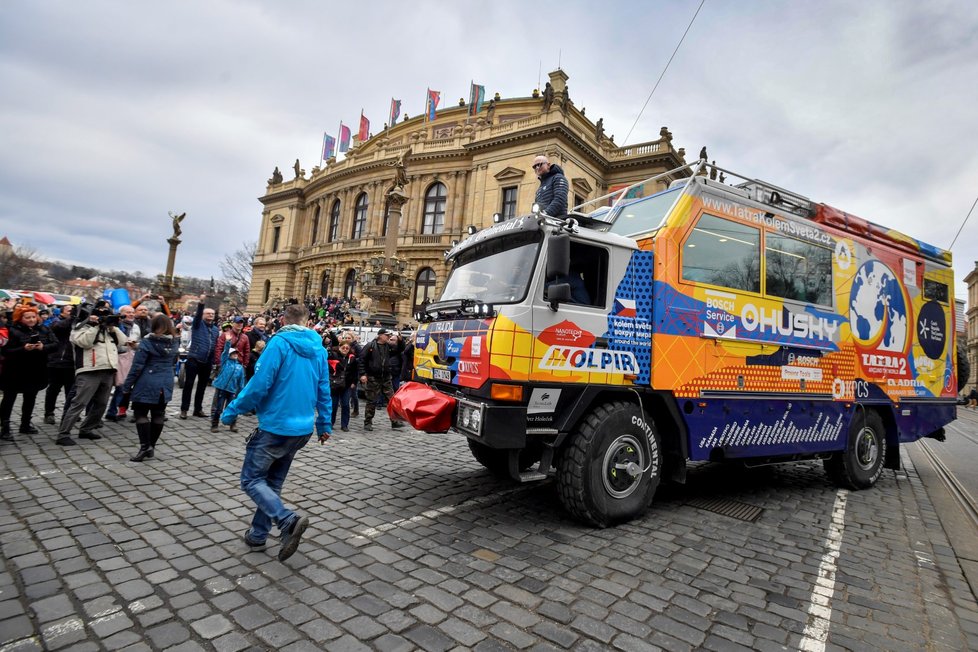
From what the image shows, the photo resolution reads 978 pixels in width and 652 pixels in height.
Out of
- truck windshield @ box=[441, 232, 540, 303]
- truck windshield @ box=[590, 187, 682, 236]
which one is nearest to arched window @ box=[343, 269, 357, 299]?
truck windshield @ box=[441, 232, 540, 303]

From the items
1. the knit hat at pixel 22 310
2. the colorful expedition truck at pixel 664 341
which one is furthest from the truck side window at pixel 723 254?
the knit hat at pixel 22 310

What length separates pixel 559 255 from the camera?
13.2ft

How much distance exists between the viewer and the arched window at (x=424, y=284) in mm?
35000

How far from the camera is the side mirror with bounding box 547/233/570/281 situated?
4.01m

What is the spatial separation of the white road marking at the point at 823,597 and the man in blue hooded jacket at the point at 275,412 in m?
3.40

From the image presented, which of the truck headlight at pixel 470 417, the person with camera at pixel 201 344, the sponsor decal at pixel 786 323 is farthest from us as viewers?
the person with camera at pixel 201 344

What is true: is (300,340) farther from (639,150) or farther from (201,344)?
(639,150)

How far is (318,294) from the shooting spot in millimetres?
43125

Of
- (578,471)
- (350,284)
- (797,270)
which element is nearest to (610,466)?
(578,471)

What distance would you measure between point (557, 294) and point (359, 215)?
133 feet

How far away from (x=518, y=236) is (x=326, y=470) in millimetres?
3679

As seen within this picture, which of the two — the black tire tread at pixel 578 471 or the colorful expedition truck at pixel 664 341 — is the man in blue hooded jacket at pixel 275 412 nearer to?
the colorful expedition truck at pixel 664 341

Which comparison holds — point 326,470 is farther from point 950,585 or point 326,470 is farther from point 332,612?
point 950,585

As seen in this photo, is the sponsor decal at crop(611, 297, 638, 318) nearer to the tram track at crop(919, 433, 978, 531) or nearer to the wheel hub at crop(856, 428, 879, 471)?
the wheel hub at crop(856, 428, 879, 471)
